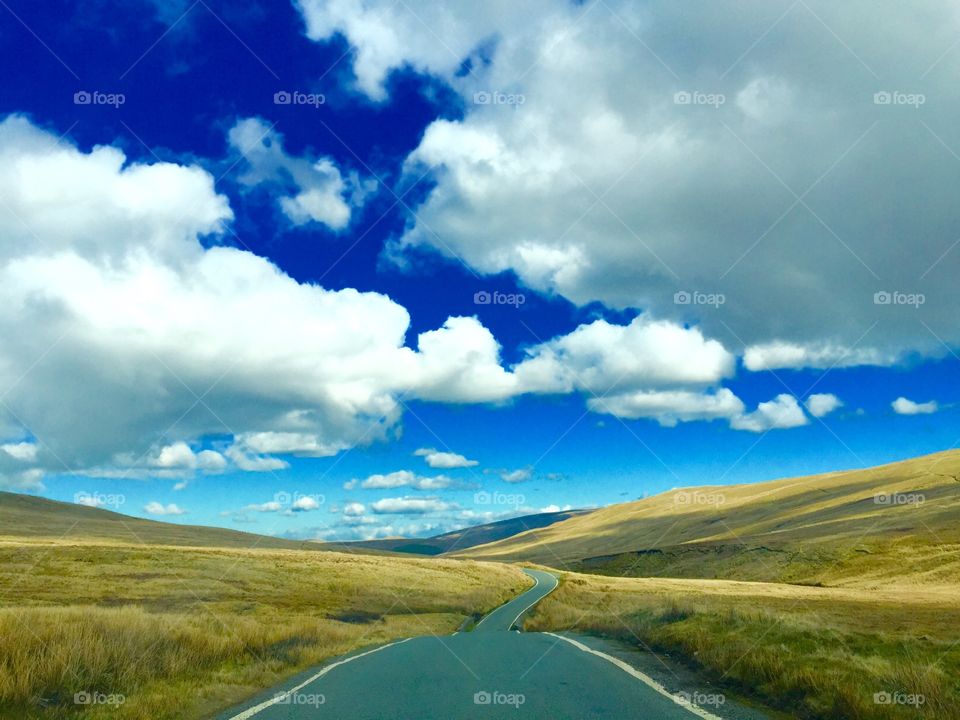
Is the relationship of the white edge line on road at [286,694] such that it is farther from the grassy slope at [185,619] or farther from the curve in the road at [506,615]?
the curve in the road at [506,615]

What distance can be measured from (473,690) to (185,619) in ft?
33.4

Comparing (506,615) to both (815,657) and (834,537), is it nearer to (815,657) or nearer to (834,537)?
(815,657)

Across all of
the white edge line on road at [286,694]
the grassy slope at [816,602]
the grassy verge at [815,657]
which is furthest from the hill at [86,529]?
the grassy verge at [815,657]

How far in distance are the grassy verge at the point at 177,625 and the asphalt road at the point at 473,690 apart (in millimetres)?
1200

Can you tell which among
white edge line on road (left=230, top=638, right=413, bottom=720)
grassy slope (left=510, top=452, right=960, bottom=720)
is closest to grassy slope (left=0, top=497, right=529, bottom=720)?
white edge line on road (left=230, top=638, right=413, bottom=720)

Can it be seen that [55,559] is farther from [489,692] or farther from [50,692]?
[489,692]

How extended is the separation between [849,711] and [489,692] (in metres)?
4.81

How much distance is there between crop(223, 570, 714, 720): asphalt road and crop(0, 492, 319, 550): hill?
3651 inches

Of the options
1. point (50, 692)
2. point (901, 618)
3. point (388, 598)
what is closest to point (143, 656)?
point (50, 692)

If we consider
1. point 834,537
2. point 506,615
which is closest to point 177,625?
point 506,615

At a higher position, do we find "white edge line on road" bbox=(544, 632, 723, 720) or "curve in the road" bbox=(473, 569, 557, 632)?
"white edge line on road" bbox=(544, 632, 723, 720)

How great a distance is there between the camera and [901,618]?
24.5 metres

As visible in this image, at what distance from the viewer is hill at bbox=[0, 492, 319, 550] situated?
106 metres

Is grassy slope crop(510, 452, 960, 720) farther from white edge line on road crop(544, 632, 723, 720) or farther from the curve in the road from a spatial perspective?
the curve in the road
